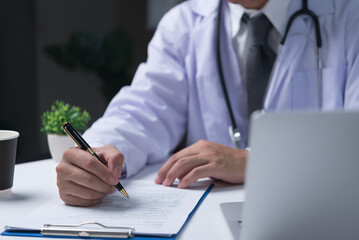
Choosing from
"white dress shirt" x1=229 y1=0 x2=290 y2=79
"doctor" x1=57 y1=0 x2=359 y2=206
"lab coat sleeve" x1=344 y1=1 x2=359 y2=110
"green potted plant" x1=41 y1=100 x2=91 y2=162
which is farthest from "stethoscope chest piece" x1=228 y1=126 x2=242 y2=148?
"green potted plant" x1=41 y1=100 x2=91 y2=162

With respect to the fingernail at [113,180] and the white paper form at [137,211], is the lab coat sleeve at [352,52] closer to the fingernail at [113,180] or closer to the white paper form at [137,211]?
the white paper form at [137,211]

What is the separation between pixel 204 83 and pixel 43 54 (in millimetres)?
1931

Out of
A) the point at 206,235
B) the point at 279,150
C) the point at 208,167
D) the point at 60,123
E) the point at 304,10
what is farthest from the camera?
the point at 304,10

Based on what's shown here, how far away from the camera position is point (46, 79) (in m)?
2.97

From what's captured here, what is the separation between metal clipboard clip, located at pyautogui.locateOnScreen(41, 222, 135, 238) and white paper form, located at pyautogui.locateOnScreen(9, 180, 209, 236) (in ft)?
0.07

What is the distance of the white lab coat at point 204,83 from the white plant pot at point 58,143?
56 millimetres

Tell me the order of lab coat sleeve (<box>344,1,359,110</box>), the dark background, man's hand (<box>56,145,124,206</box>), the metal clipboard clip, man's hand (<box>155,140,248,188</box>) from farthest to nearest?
the dark background < lab coat sleeve (<box>344,1,359,110</box>) < man's hand (<box>155,140,248,188</box>) < man's hand (<box>56,145,124,206</box>) < the metal clipboard clip

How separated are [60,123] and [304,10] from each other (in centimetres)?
71

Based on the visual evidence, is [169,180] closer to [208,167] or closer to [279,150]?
[208,167]

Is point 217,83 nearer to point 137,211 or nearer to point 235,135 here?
point 235,135

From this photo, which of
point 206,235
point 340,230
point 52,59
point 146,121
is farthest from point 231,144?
point 52,59

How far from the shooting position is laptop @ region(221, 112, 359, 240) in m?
0.48

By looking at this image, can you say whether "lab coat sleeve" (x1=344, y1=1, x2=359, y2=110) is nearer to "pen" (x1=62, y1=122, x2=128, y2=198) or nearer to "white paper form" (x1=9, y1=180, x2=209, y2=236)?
"white paper form" (x1=9, y1=180, x2=209, y2=236)

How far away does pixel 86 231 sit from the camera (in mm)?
655
